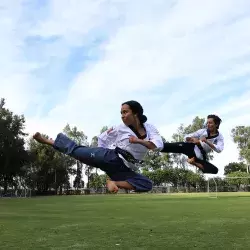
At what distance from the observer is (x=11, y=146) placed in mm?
68500

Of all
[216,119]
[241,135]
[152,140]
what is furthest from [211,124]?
[241,135]

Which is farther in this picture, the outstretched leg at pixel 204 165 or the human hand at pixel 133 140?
the outstretched leg at pixel 204 165

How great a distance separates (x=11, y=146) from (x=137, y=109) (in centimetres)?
6453

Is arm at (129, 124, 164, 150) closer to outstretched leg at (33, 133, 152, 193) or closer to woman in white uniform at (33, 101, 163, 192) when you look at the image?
woman in white uniform at (33, 101, 163, 192)

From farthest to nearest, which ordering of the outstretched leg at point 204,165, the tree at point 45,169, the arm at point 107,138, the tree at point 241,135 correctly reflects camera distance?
the tree at point 45,169
the tree at point 241,135
the outstretched leg at point 204,165
the arm at point 107,138

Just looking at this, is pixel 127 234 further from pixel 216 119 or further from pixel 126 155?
pixel 126 155

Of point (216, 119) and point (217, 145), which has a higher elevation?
point (216, 119)

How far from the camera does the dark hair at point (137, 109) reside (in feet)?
20.4

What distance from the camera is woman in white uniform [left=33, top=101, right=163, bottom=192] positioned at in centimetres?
623

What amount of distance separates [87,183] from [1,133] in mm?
63732

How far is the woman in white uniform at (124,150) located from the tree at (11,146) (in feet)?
178

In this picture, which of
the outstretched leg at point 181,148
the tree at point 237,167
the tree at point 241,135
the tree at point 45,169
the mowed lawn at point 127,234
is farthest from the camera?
the tree at point 237,167

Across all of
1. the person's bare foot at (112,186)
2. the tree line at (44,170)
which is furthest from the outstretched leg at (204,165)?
the tree line at (44,170)

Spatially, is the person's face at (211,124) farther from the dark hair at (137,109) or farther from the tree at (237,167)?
the tree at (237,167)
